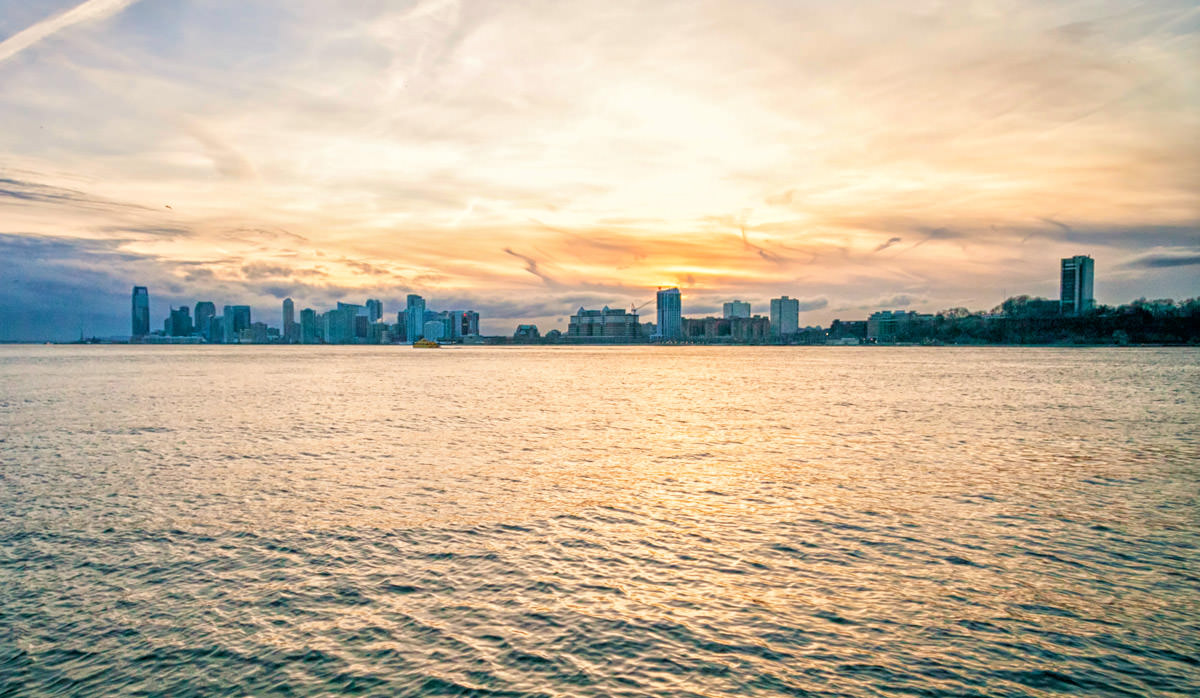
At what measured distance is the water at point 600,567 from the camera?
10430 mm

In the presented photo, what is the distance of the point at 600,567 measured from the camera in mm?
15031

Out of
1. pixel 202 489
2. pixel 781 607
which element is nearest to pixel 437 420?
pixel 202 489

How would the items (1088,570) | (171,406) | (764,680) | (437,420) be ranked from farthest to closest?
(171,406) → (437,420) → (1088,570) → (764,680)

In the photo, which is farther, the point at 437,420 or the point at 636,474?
the point at 437,420

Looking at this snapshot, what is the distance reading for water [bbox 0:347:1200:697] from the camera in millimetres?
10430

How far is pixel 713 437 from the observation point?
36.2 metres

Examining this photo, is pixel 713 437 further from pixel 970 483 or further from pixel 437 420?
pixel 437 420

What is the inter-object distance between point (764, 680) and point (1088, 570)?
932 centimetres

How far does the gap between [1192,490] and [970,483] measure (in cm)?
683

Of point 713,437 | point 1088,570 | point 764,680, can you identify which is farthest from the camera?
point 713,437

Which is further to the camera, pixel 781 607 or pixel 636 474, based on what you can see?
pixel 636 474

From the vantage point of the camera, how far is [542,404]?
56594 millimetres

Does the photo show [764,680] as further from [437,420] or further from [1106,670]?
[437,420]

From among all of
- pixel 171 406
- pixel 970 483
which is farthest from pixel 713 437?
pixel 171 406
